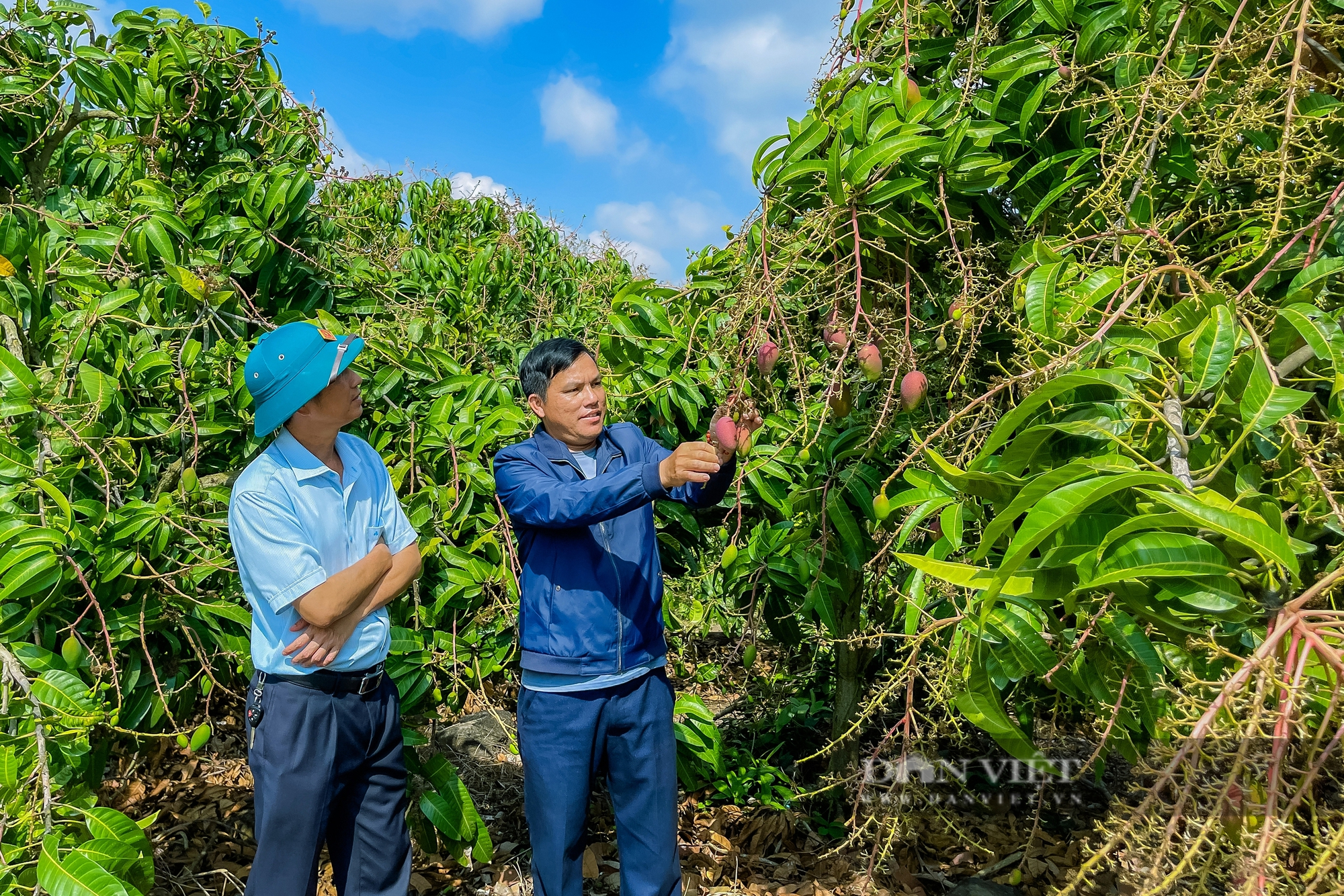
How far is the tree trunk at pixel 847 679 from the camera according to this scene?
8.66 feet

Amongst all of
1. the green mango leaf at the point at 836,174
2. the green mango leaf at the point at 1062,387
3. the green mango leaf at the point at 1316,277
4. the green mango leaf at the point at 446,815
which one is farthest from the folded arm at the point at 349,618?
the green mango leaf at the point at 1316,277

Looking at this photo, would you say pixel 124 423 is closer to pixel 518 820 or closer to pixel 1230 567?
pixel 518 820

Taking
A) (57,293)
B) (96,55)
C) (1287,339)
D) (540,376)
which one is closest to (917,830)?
(540,376)

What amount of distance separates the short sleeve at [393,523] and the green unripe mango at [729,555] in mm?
789

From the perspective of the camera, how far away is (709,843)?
2.86 m

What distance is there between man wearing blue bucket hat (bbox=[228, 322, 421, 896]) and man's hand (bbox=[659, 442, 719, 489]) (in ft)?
2.36

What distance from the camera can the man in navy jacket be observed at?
6.56ft

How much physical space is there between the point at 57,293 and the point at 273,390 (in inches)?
46.5

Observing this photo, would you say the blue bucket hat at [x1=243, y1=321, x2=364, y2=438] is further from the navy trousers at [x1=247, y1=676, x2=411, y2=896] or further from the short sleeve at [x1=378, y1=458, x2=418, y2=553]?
the navy trousers at [x1=247, y1=676, x2=411, y2=896]

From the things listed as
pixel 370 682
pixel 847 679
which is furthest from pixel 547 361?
pixel 847 679

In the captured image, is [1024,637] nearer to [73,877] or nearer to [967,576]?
[967,576]

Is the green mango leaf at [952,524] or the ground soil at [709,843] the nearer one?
the green mango leaf at [952,524]

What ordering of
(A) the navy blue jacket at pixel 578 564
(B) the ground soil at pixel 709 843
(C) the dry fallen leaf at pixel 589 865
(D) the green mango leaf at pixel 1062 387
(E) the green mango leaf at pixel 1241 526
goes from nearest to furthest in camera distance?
(E) the green mango leaf at pixel 1241 526 → (D) the green mango leaf at pixel 1062 387 → (A) the navy blue jacket at pixel 578 564 → (B) the ground soil at pixel 709 843 → (C) the dry fallen leaf at pixel 589 865

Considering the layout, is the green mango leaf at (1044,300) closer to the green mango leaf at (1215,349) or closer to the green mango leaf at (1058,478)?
the green mango leaf at (1215,349)
